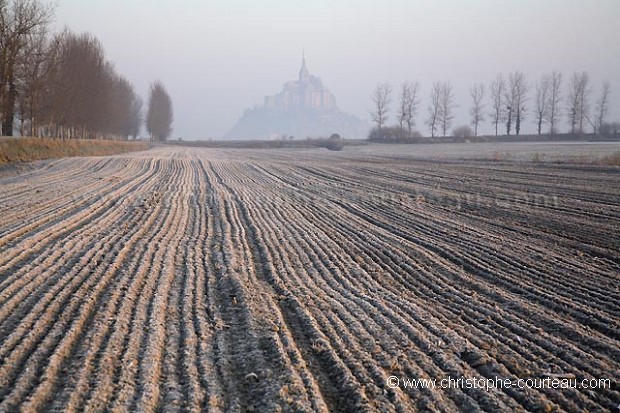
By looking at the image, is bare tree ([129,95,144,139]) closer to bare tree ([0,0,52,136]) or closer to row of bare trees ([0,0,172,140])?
row of bare trees ([0,0,172,140])

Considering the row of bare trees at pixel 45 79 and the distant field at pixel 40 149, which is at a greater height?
the row of bare trees at pixel 45 79

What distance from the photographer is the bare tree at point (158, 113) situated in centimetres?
10372

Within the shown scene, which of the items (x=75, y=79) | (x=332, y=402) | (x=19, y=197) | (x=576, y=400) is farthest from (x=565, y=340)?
(x=75, y=79)

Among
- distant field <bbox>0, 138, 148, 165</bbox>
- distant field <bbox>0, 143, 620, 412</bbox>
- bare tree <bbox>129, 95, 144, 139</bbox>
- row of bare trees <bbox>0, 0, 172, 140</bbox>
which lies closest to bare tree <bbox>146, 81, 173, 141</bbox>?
bare tree <bbox>129, 95, 144, 139</bbox>

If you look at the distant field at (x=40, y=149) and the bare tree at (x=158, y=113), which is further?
the bare tree at (x=158, y=113)

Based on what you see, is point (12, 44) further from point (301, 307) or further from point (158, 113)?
point (158, 113)

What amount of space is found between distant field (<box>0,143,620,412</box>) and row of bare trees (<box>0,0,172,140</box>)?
24956 mm

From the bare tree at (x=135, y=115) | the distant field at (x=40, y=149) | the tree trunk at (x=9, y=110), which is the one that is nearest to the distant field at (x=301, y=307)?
the distant field at (x=40, y=149)

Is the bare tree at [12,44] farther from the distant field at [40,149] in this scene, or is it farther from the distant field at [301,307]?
the distant field at [301,307]

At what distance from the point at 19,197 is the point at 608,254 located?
13464mm

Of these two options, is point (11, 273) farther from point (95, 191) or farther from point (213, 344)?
point (95, 191)

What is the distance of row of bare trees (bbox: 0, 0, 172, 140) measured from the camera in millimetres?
34062

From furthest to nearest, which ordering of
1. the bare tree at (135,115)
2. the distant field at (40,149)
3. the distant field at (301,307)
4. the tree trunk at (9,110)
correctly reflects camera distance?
the bare tree at (135,115) < the tree trunk at (9,110) < the distant field at (40,149) < the distant field at (301,307)

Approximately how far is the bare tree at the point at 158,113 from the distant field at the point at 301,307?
94.0m
